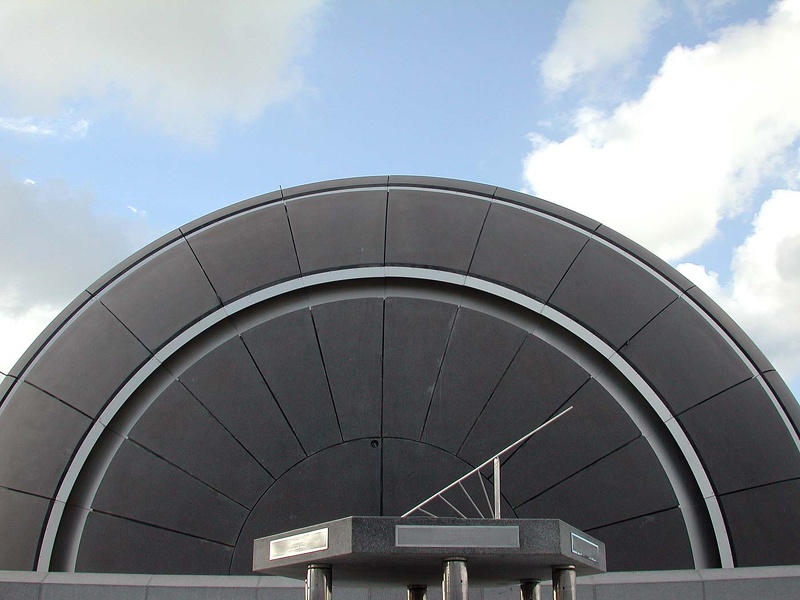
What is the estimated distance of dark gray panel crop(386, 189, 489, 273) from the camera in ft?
52.7

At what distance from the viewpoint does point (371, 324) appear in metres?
15.8

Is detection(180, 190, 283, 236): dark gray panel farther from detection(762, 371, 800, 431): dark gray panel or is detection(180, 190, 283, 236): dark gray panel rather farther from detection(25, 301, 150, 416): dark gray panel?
detection(762, 371, 800, 431): dark gray panel

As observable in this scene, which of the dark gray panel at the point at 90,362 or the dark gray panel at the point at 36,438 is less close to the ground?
the dark gray panel at the point at 90,362

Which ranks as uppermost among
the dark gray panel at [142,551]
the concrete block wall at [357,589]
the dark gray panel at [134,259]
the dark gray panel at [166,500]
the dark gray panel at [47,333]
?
the dark gray panel at [134,259]

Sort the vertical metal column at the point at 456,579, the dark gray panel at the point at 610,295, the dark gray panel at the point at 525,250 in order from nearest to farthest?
the vertical metal column at the point at 456,579, the dark gray panel at the point at 610,295, the dark gray panel at the point at 525,250

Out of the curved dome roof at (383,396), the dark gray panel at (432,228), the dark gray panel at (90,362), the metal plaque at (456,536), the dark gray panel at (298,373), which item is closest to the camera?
→ the metal plaque at (456,536)

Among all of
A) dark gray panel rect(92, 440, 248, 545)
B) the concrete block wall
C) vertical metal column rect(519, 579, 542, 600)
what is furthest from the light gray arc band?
vertical metal column rect(519, 579, 542, 600)

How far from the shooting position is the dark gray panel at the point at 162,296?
51.7 ft

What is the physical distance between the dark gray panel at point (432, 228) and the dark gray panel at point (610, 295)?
207cm

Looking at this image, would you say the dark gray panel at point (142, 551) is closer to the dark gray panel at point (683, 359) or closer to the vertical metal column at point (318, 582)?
the vertical metal column at point (318, 582)

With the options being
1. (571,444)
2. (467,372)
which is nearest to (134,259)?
(467,372)

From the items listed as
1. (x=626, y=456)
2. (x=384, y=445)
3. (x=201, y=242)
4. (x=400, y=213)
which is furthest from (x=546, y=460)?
(x=201, y=242)

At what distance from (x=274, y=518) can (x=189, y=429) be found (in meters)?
2.31

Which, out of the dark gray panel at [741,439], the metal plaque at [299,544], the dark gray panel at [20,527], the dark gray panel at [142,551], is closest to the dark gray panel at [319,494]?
the dark gray panel at [142,551]
